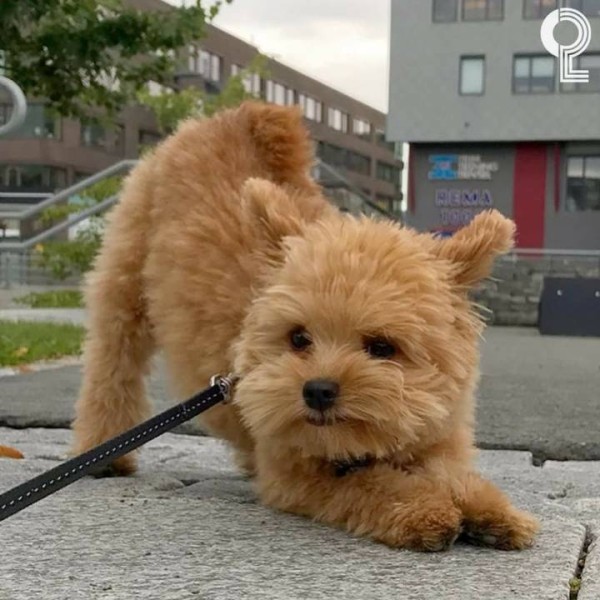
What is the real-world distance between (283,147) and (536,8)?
32232 mm

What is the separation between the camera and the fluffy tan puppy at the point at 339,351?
9.29 feet

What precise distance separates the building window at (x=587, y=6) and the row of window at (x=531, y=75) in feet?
4.42

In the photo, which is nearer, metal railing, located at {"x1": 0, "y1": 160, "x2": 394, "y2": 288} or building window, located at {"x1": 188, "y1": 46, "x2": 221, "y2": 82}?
metal railing, located at {"x1": 0, "y1": 160, "x2": 394, "y2": 288}

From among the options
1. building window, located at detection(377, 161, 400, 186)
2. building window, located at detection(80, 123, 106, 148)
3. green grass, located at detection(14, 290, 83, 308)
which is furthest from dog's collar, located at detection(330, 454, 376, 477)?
building window, located at detection(377, 161, 400, 186)

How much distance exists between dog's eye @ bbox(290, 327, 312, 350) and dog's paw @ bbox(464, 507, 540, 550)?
675mm

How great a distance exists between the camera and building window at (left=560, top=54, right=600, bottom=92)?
33.8m

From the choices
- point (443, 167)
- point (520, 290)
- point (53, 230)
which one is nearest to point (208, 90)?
point (443, 167)

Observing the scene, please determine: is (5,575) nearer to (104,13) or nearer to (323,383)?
(323,383)

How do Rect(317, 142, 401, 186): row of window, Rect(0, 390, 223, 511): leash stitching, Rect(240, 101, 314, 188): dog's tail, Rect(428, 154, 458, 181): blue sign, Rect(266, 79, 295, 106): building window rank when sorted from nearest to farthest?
Rect(0, 390, 223, 511): leash stitching, Rect(240, 101, 314, 188): dog's tail, Rect(428, 154, 458, 181): blue sign, Rect(266, 79, 295, 106): building window, Rect(317, 142, 401, 186): row of window

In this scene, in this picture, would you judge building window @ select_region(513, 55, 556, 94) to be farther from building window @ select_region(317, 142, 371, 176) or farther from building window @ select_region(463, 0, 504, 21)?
building window @ select_region(317, 142, 371, 176)

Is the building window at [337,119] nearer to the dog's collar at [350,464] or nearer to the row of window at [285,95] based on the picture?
the row of window at [285,95]

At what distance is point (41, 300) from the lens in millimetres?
17188

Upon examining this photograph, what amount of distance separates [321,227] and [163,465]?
6.62 ft

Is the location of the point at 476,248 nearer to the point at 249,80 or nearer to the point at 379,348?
the point at 379,348
